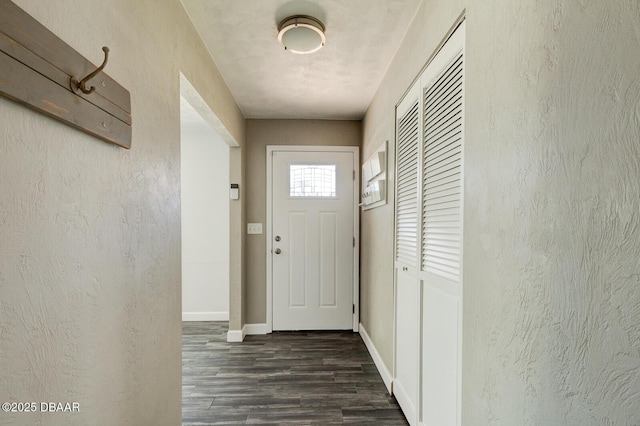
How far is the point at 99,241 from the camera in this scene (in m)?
1.00

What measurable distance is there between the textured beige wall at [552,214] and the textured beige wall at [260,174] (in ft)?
8.14

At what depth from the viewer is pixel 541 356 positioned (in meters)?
0.81

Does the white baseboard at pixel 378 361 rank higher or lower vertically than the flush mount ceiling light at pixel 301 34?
lower

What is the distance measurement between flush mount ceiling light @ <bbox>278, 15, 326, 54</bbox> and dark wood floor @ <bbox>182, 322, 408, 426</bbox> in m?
2.36

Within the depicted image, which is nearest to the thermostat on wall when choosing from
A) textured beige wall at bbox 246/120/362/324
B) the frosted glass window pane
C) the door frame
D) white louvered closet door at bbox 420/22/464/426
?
textured beige wall at bbox 246/120/362/324

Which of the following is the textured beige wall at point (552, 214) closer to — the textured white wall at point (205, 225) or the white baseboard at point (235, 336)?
the white baseboard at point (235, 336)

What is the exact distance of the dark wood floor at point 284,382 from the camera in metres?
2.04

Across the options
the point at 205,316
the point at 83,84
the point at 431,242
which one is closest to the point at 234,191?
the point at 205,316

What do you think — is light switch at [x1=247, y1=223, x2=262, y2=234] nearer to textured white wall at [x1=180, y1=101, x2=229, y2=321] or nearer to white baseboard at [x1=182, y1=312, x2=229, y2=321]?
textured white wall at [x1=180, y1=101, x2=229, y2=321]

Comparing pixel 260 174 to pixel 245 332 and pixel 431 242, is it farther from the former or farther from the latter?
pixel 431 242

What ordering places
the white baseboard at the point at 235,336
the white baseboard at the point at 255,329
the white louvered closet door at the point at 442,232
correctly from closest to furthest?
1. the white louvered closet door at the point at 442,232
2. the white baseboard at the point at 235,336
3. the white baseboard at the point at 255,329

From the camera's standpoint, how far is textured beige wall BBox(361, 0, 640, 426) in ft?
1.94

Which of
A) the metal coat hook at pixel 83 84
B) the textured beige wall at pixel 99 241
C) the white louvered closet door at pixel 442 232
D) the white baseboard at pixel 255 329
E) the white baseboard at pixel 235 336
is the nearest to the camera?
the textured beige wall at pixel 99 241

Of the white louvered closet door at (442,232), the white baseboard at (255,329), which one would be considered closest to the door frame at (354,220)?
the white baseboard at (255,329)
